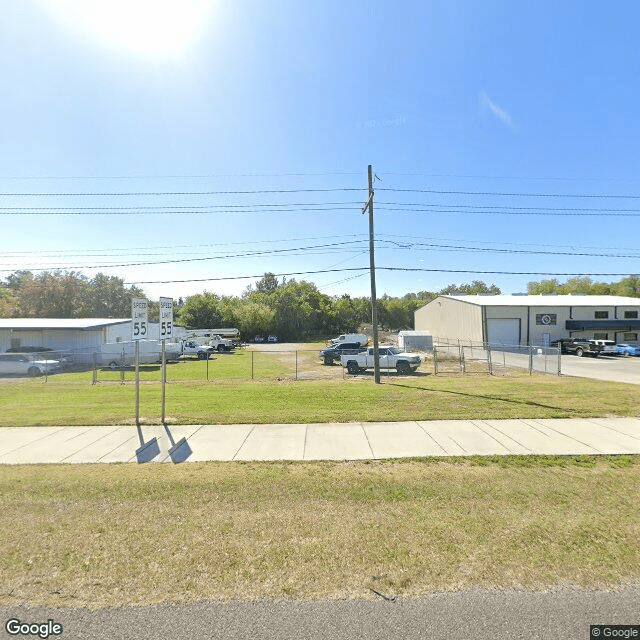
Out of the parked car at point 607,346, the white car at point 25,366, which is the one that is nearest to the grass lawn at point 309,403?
the white car at point 25,366

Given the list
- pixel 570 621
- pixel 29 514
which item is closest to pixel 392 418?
pixel 570 621

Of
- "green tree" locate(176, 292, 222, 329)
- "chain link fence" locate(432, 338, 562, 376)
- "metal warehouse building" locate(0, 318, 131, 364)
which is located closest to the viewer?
"chain link fence" locate(432, 338, 562, 376)

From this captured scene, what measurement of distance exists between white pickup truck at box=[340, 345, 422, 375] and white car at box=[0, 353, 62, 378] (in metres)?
17.2

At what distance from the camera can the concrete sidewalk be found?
6.44 m

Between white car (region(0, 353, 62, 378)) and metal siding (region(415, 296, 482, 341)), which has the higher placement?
metal siding (region(415, 296, 482, 341))

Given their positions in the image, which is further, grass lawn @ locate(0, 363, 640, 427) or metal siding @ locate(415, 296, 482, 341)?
metal siding @ locate(415, 296, 482, 341)

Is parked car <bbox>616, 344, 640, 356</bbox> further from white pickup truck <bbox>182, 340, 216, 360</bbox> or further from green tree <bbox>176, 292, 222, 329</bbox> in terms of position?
green tree <bbox>176, 292, 222, 329</bbox>

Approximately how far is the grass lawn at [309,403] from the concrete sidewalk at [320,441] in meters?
0.59

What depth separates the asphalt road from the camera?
100 inches

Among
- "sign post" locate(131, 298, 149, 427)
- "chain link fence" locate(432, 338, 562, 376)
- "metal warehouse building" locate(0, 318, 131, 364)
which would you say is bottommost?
"chain link fence" locate(432, 338, 562, 376)

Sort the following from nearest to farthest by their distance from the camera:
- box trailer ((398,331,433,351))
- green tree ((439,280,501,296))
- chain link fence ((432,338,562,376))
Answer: chain link fence ((432,338,562,376)) → box trailer ((398,331,433,351)) → green tree ((439,280,501,296))

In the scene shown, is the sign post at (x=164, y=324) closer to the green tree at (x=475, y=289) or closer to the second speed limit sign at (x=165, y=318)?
the second speed limit sign at (x=165, y=318)

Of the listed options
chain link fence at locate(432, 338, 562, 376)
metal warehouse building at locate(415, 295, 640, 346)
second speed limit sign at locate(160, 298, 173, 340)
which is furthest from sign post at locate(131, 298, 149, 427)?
metal warehouse building at locate(415, 295, 640, 346)
